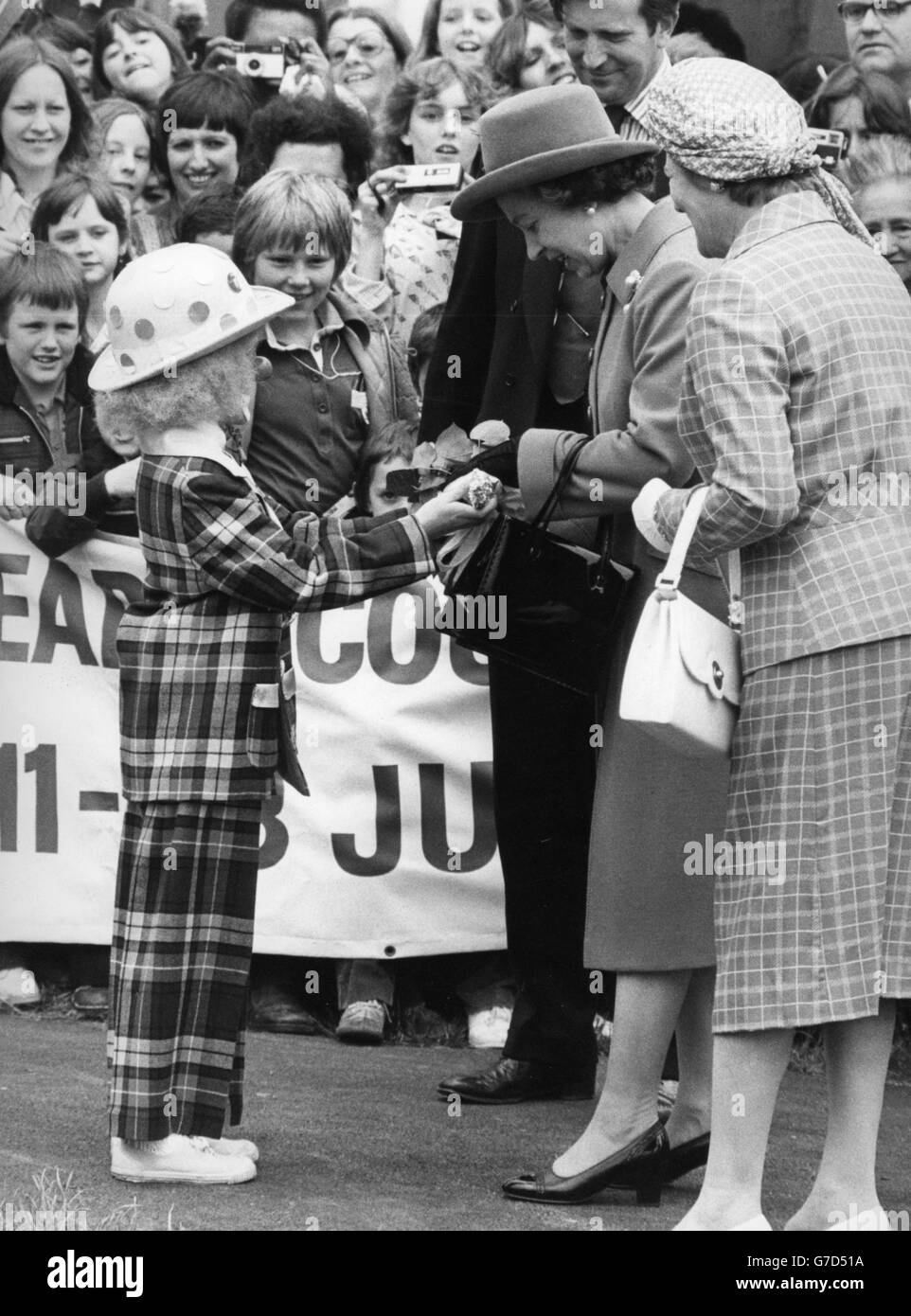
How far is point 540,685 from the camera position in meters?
4.77

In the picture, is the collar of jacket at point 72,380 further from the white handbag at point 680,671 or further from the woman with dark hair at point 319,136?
the white handbag at point 680,671

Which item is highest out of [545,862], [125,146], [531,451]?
[125,146]

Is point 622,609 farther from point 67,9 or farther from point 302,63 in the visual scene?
point 67,9

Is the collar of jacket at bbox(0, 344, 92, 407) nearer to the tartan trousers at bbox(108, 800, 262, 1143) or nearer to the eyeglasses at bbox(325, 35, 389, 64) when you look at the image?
the eyeglasses at bbox(325, 35, 389, 64)

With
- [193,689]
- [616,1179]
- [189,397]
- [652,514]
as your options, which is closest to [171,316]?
[189,397]

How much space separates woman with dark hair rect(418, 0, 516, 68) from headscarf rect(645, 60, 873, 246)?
2.22m

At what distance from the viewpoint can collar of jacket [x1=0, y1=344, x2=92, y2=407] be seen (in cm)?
584

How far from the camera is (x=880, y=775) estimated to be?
339 cm

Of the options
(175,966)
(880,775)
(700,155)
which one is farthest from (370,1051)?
(700,155)

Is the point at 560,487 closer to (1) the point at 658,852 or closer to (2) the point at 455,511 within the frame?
(2) the point at 455,511

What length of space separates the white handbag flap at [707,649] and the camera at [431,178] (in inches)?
100

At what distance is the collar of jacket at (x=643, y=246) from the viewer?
158 inches

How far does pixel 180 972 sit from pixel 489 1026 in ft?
5.43

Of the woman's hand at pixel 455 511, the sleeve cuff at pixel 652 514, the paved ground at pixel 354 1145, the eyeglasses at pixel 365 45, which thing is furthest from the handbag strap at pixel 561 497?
the eyeglasses at pixel 365 45
